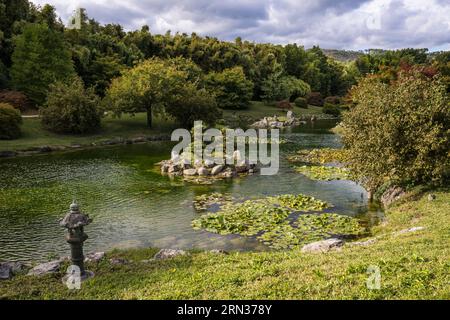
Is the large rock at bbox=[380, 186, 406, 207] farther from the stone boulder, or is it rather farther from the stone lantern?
the stone lantern

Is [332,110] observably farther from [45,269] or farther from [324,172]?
[45,269]

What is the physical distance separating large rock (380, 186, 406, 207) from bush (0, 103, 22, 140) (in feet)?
Answer: 126

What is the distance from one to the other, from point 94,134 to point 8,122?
1043 cm

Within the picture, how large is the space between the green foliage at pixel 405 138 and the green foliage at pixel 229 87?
60.0 m

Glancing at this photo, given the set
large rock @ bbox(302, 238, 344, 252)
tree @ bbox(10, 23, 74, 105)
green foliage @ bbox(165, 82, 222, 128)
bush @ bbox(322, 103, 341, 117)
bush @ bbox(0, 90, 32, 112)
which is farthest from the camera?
bush @ bbox(322, 103, 341, 117)

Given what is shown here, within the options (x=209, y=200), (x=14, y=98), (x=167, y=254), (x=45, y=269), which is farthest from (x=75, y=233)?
(x=14, y=98)

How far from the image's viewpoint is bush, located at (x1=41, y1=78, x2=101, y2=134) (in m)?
47.1

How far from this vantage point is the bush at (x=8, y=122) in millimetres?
41688

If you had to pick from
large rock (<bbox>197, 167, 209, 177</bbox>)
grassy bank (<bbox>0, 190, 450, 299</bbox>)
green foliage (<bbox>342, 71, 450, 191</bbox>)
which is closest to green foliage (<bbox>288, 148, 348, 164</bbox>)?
large rock (<bbox>197, 167, 209, 177</bbox>)

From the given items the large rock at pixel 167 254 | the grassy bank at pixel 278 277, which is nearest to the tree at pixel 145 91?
the large rock at pixel 167 254

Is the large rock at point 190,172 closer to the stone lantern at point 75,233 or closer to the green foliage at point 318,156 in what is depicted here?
the green foliage at point 318,156

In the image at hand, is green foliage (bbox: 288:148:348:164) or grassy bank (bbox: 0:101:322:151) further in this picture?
grassy bank (bbox: 0:101:322:151)
